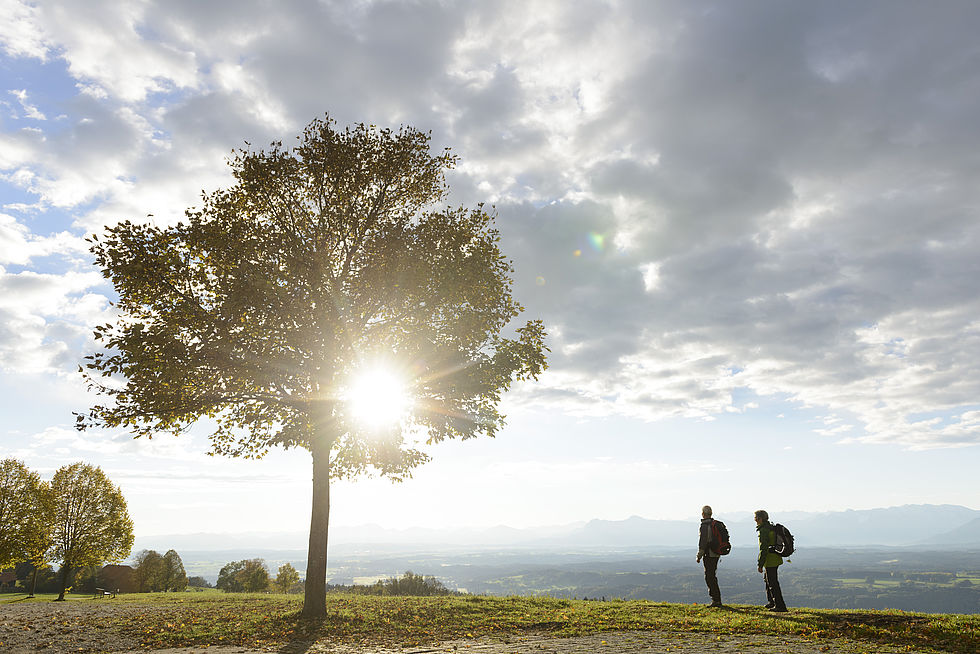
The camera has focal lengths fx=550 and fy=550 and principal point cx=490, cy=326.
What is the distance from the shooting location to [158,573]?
209ft

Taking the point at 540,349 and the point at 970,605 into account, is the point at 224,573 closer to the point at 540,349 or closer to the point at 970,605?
the point at 540,349

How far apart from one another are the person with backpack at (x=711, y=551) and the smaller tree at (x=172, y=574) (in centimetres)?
6594

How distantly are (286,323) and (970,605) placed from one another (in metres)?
247

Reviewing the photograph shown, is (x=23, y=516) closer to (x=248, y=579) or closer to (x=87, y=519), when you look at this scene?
(x=87, y=519)

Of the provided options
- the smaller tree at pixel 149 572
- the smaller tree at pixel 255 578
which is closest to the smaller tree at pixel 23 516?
the smaller tree at pixel 255 578

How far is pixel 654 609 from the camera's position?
56.6 ft

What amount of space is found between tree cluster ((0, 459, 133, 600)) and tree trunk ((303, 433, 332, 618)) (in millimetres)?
38400

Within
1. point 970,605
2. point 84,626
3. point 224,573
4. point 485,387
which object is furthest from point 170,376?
point 970,605

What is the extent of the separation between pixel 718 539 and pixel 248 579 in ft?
176

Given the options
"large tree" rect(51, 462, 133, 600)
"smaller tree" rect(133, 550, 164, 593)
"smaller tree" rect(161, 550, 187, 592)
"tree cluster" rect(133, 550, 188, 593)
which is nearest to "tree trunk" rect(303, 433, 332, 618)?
"large tree" rect(51, 462, 133, 600)

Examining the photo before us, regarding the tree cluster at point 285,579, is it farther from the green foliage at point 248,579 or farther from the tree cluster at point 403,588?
the tree cluster at point 403,588

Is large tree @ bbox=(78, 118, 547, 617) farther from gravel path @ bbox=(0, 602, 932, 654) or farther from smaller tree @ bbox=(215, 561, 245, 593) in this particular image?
smaller tree @ bbox=(215, 561, 245, 593)

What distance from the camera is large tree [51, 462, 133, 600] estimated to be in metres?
43.7

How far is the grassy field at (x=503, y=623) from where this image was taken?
39.7 feet
